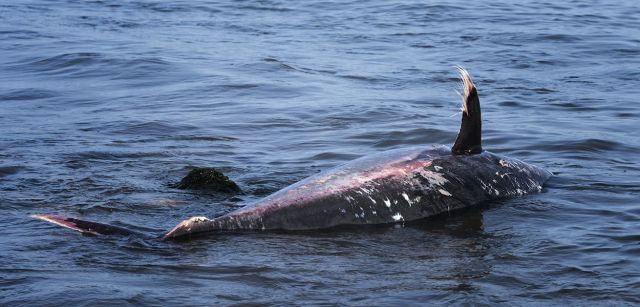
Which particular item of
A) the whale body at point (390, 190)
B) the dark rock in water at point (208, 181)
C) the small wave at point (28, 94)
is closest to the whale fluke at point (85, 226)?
the whale body at point (390, 190)

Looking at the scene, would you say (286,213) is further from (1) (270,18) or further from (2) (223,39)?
(1) (270,18)

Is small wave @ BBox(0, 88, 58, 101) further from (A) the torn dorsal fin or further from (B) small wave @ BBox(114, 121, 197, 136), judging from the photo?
(A) the torn dorsal fin

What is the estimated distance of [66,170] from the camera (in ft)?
29.8

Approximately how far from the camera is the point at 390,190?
7.76 meters

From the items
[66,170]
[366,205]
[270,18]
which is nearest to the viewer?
[366,205]

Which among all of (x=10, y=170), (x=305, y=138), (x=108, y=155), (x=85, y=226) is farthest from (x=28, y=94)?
(x=85, y=226)

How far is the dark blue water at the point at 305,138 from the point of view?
6375 mm

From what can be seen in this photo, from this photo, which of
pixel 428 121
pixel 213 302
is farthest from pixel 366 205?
pixel 428 121

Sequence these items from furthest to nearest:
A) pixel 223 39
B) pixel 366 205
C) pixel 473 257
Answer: pixel 223 39, pixel 366 205, pixel 473 257

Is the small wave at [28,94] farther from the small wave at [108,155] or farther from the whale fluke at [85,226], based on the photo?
the whale fluke at [85,226]

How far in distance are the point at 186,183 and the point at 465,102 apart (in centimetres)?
227

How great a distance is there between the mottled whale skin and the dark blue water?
132 millimetres

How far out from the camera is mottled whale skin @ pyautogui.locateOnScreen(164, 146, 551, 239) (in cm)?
729

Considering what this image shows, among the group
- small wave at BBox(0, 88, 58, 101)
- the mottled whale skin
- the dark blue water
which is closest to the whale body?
the mottled whale skin
